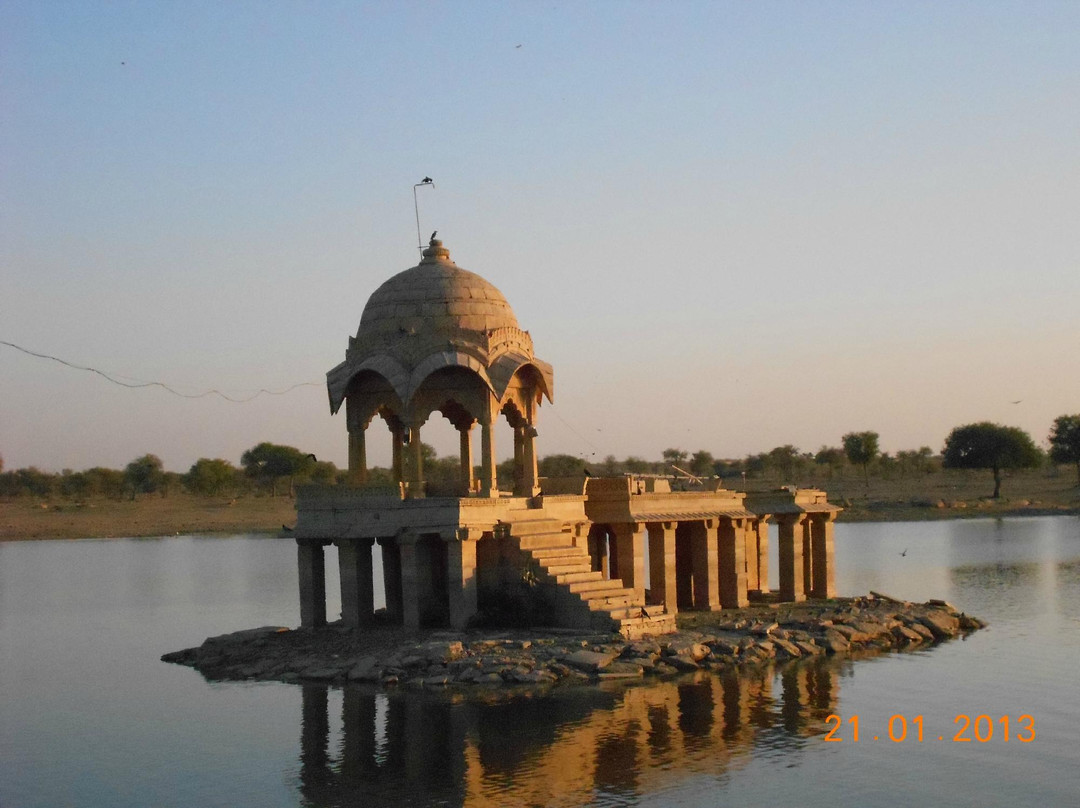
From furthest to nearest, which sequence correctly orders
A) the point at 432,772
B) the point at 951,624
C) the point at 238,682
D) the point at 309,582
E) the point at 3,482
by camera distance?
the point at 3,482, the point at 951,624, the point at 309,582, the point at 238,682, the point at 432,772

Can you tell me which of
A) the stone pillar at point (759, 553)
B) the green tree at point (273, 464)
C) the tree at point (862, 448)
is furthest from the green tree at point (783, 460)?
the stone pillar at point (759, 553)

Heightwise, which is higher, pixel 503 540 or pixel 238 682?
pixel 503 540

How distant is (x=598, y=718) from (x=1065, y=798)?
28.2 ft

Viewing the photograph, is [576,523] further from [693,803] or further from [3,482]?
[3,482]

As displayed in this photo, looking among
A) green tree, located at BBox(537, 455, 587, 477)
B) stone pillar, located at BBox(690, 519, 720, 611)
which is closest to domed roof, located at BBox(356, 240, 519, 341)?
stone pillar, located at BBox(690, 519, 720, 611)

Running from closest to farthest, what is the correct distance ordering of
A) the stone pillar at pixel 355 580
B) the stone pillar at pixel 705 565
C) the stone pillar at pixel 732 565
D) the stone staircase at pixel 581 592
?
the stone staircase at pixel 581 592, the stone pillar at pixel 355 580, the stone pillar at pixel 705 565, the stone pillar at pixel 732 565

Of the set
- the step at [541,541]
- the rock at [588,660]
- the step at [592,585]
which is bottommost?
the rock at [588,660]

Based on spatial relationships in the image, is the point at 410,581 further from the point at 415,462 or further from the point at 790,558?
the point at 790,558

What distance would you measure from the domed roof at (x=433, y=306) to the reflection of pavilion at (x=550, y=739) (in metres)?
9.46

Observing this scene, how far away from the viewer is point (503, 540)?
36719 mm

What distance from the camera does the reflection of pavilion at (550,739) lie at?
82.2 ft

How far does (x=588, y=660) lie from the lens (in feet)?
108

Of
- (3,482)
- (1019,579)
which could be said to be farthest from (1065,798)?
(3,482)

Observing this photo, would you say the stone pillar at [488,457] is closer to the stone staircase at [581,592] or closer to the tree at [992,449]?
the stone staircase at [581,592]
